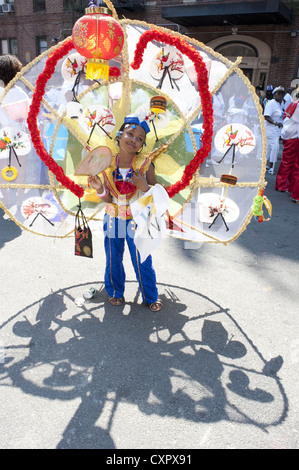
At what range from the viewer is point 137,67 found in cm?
262

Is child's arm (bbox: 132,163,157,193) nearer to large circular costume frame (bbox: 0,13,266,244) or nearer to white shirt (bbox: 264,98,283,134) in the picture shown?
large circular costume frame (bbox: 0,13,266,244)

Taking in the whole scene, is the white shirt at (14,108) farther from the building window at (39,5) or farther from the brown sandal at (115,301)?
the building window at (39,5)

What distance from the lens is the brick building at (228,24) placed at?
45.5 ft

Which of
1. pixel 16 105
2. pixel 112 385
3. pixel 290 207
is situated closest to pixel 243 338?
pixel 112 385

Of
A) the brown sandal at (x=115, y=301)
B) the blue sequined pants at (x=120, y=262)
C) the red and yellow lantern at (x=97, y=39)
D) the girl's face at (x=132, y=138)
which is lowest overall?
the brown sandal at (x=115, y=301)

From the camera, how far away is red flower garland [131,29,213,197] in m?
2.34

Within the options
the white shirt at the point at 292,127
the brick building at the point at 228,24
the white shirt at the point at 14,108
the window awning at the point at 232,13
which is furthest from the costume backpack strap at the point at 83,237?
the window awning at the point at 232,13

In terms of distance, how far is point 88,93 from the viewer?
2.90 m

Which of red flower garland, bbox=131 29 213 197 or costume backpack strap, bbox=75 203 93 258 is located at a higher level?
red flower garland, bbox=131 29 213 197

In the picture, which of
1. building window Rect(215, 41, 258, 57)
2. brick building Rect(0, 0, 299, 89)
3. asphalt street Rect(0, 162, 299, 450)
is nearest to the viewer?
asphalt street Rect(0, 162, 299, 450)

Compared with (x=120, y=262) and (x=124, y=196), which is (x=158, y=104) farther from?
(x=120, y=262)

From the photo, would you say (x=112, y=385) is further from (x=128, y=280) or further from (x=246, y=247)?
(x=246, y=247)

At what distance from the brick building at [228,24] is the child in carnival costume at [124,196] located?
11503 millimetres

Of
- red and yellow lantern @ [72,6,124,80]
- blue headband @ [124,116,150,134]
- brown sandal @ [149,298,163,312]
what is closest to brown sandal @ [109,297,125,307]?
brown sandal @ [149,298,163,312]
